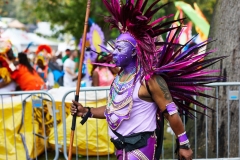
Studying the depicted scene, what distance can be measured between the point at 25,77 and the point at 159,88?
495 centimetres

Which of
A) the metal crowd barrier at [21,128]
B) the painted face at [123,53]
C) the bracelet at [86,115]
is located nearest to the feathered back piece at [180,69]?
the painted face at [123,53]

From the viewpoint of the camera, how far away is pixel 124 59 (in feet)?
12.5

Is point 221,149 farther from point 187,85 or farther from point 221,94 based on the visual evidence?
point 187,85

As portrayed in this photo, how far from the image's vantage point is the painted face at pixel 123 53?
380cm

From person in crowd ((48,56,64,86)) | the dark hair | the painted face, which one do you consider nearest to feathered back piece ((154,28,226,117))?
the painted face

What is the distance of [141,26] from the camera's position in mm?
3783

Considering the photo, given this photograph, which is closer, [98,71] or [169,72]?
[169,72]

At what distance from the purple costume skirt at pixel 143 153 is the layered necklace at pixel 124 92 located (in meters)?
0.38

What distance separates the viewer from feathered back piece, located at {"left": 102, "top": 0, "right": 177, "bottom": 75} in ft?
12.3

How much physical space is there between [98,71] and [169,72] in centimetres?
487

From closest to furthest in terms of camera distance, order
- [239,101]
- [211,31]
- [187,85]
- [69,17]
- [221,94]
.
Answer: [187,85] < [239,101] < [221,94] < [211,31] < [69,17]

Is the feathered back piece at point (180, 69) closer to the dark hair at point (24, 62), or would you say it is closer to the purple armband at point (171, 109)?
the purple armband at point (171, 109)

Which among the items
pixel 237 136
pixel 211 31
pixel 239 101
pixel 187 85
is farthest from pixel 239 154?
pixel 187 85

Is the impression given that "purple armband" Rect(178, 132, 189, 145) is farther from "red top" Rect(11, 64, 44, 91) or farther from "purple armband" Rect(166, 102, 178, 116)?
"red top" Rect(11, 64, 44, 91)
